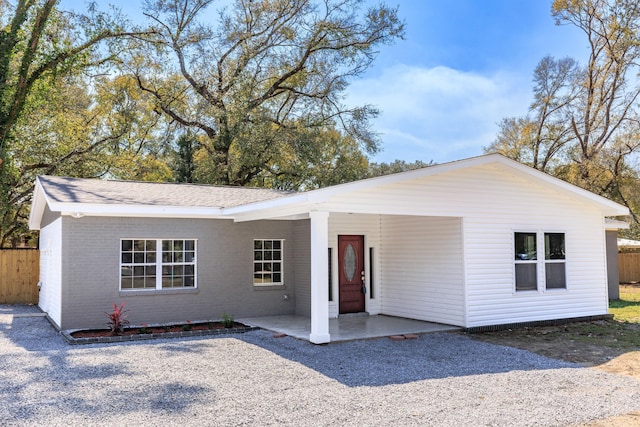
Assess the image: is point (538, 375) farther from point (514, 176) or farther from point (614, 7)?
point (614, 7)

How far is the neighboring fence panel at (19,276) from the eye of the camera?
16938 millimetres

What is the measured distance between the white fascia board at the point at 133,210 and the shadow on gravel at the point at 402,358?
315cm

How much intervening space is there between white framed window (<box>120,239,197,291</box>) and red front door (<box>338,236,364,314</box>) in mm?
3549

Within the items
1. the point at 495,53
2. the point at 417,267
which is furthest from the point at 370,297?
the point at 495,53

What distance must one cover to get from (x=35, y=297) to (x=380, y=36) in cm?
1790

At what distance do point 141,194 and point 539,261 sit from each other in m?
9.32

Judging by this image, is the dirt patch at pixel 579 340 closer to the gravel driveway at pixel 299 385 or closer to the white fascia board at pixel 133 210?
the gravel driveway at pixel 299 385

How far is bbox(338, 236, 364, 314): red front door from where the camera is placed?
12453 mm

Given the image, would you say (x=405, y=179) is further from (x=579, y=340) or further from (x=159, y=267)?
(x=159, y=267)

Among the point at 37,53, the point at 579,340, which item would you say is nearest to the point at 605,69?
the point at 579,340

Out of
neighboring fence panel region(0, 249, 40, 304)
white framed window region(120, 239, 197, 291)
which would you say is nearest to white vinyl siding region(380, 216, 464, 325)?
white framed window region(120, 239, 197, 291)

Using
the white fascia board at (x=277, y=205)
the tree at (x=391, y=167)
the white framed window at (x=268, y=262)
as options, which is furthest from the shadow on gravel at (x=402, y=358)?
the tree at (x=391, y=167)

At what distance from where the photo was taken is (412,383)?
651 centimetres

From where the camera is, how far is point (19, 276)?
56.0 feet
